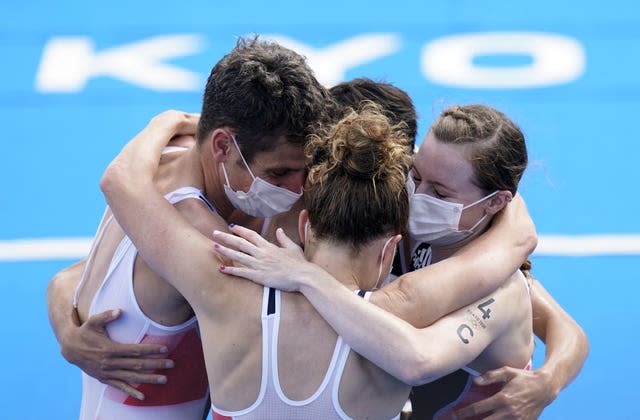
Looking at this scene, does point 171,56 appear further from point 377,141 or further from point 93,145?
point 377,141

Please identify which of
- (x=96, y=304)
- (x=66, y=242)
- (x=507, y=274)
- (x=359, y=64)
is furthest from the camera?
(x=359, y=64)

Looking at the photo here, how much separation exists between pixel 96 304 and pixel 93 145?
3367 mm

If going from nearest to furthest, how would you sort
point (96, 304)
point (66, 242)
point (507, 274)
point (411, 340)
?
point (411, 340), point (507, 274), point (96, 304), point (66, 242)

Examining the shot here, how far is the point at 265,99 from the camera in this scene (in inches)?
121

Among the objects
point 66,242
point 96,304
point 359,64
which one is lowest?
point 66,242

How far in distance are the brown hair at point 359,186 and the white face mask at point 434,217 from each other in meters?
0.50

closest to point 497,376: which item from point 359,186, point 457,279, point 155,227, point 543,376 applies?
point 543,376

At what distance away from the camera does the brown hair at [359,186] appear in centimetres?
266

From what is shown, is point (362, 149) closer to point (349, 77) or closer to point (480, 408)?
point (480, 408)

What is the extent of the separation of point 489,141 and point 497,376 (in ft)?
2.48

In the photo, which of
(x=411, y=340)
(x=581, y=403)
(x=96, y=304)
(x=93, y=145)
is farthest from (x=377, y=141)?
(x=93, y=145)

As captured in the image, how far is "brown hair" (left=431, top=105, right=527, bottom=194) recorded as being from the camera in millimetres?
3197

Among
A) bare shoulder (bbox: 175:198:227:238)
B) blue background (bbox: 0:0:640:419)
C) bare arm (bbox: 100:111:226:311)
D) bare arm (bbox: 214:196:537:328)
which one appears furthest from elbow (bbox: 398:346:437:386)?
blue background (bbox: 0:0:640:419)

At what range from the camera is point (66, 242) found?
5781 mm
